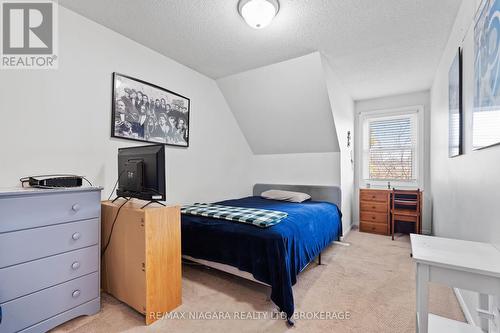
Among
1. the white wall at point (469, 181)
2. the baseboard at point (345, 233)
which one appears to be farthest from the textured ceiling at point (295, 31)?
the baseboard at point (345, 233)

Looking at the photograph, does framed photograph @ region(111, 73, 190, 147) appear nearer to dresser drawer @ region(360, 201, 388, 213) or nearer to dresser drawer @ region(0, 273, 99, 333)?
dresser drawer @ region(0, 273, 99, 333)

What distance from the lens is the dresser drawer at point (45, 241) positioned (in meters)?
1.34

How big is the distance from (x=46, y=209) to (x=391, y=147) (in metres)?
4.68

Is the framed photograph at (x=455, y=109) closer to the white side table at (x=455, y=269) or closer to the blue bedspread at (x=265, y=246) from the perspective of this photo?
the white side table at (x=455, y=269)

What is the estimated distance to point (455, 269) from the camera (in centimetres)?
99

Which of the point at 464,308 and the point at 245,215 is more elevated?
the point at 245,215

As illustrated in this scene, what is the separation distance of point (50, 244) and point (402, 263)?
130 inches

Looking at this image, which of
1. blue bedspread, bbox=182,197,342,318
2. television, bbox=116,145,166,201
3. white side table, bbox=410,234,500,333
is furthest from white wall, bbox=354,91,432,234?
television, bbox=116,145,166,201

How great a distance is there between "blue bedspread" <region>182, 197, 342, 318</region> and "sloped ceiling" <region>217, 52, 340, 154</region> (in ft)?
4.88

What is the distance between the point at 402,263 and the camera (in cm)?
266

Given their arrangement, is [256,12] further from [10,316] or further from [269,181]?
[269,181]

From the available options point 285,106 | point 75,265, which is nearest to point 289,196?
point 285,106

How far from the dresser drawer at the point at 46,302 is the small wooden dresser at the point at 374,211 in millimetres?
3843

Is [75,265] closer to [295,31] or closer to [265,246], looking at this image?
[265,246]
